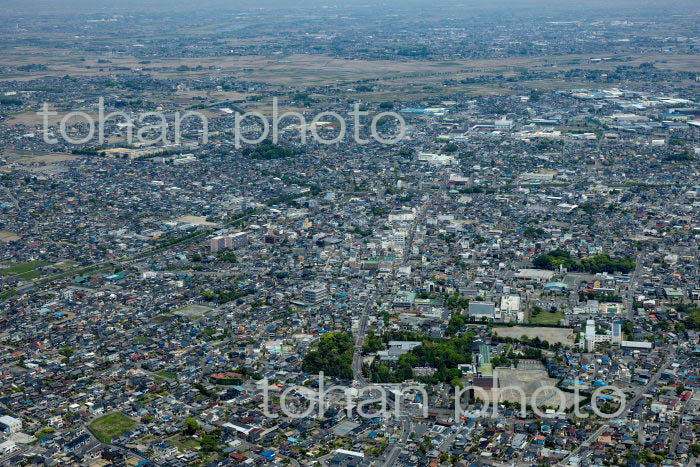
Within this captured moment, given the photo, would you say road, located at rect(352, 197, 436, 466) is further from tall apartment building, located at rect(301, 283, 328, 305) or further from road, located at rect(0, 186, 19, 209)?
road, located at rect(0, 186, 19, 209)

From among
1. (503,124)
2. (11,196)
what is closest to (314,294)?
(11,196)

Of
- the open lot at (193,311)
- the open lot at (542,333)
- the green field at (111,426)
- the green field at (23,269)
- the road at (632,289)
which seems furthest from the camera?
the green field at (23,269)

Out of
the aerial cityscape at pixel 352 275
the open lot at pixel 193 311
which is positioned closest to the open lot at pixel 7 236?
the aerial cityscape at pixel 352 275

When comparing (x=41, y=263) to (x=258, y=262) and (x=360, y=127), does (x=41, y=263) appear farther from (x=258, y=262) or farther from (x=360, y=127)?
(x=360, y=127)

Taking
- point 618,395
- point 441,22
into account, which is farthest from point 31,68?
point 618,395

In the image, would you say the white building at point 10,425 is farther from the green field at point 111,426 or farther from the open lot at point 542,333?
the open lot at point 542,333

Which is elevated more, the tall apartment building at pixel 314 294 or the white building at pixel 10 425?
the tall apartment building at pixel 314 294

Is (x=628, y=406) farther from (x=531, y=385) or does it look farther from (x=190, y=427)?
(x=190, y=427)

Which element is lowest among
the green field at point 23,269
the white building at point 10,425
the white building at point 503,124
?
the white building at point 10,425
